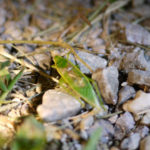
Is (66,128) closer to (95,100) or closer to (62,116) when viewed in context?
(62,116)

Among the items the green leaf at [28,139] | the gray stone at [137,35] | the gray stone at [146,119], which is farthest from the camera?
the gray stone at [137,35]

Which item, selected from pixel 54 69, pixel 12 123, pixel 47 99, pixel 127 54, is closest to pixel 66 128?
pixel 47 99

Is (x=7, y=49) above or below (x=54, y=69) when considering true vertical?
above

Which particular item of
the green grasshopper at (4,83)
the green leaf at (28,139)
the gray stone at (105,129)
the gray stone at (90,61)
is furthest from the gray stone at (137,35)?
the green leaf at (28,139)

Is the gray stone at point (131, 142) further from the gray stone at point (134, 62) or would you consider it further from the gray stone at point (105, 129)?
the gray stone at point (134, 62)

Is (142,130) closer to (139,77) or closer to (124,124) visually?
(124,124)

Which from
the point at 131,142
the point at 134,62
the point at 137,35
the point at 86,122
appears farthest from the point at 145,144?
the point at 137,35
